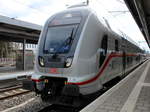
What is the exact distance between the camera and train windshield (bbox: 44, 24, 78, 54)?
16.8 feet

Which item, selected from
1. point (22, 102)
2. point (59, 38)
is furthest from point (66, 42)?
point (22, 102)

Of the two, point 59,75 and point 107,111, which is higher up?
point 59,75

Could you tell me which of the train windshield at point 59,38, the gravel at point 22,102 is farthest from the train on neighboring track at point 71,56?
the gravel at point 22,102

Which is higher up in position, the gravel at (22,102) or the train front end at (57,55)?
the train front end at (57,55)

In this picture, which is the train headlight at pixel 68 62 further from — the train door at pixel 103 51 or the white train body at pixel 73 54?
the train door at pixel 103 51

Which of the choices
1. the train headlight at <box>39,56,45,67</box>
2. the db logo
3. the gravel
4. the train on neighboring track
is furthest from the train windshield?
the gravel

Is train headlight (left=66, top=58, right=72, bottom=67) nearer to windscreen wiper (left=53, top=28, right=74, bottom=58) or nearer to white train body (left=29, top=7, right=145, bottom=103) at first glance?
white train body (left=29, top=7, right=145, bottom=103)

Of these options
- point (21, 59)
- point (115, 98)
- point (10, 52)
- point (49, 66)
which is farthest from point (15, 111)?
point (10, 52)

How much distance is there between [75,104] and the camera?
468cm

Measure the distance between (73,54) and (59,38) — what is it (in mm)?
831

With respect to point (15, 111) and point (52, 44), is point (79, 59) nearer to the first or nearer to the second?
point (52, 44)

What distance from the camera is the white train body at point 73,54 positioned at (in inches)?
188

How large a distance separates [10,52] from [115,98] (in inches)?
1781

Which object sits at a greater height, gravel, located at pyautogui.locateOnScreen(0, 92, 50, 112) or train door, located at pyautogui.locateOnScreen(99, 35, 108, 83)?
train door, located at pyautogui.locateOnScreen(99, 35, 108, 83)
